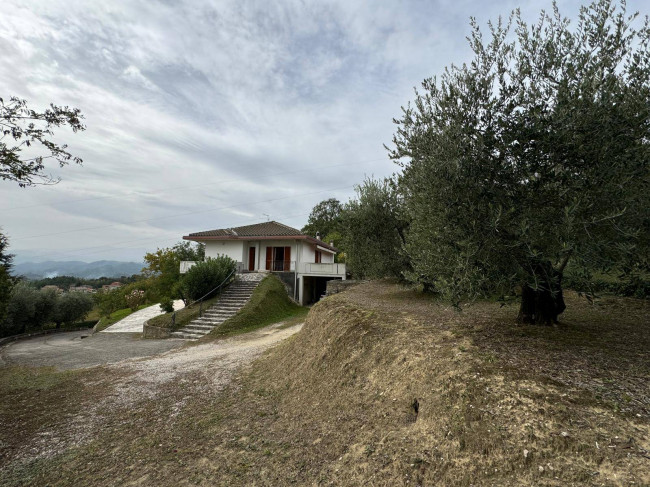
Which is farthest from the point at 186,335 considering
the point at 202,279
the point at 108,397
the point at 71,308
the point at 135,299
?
the point at 71,308

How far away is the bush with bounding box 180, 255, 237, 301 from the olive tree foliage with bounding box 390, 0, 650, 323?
56.4ft

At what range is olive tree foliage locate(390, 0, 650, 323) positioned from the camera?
4.90m

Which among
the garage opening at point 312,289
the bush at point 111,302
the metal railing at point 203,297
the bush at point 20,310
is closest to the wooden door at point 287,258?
the garage opening at point 312,289

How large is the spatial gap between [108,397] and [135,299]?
29.6 meters

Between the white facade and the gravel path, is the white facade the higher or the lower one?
the higher one

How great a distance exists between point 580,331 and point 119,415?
33.2 feet

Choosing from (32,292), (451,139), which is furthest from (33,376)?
(32,292)

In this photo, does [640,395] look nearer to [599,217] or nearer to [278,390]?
[599,217]

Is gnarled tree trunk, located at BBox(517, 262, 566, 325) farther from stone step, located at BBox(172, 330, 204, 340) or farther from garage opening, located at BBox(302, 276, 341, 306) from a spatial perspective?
garage opening, located at BBox(302, 276, 341, 306)

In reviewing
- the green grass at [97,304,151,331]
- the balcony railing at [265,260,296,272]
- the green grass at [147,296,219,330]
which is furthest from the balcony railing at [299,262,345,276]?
the green grass at [97,304,151,331]

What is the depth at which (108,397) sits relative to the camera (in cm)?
804

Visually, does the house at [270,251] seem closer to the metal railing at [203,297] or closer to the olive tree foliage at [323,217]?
the metal railing at [203,297]

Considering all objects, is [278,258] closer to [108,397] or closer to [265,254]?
[265,254]

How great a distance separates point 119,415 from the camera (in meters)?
6.90
